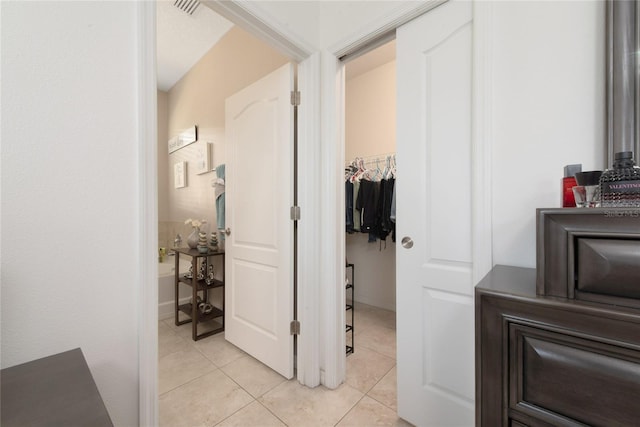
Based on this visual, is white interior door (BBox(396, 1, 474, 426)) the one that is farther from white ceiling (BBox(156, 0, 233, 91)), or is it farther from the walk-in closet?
white ceiling (BBox(156, 0, 233, 91))

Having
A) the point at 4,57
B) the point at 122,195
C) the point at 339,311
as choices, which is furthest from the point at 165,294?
the point at 4,57

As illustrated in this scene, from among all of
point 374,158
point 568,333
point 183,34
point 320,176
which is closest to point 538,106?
point 568,333

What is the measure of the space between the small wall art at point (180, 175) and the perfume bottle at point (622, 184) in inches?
144

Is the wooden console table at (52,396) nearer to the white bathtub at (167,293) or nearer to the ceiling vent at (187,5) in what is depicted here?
the white bathtub at (167,293)

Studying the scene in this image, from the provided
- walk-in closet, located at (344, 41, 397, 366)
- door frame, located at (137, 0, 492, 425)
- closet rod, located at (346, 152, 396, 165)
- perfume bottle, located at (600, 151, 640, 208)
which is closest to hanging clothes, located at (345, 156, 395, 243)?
walk-in closet, located at (344, 41, 397, 366)

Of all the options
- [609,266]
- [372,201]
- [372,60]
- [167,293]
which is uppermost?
[372,60]

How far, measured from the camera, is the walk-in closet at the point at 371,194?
246 cm

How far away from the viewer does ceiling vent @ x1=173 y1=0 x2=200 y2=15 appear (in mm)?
2201

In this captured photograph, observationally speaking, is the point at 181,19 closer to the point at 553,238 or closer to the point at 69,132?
the point at 69,132

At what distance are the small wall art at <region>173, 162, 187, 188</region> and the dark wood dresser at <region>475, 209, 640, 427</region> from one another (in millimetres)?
3502

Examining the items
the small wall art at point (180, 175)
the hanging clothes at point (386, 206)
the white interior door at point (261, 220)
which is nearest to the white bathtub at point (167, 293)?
the white interior door at point (261, 220)

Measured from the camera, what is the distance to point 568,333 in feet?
1.84

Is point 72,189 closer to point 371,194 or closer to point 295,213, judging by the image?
point 295,213

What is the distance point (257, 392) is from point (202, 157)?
7.91 feet
